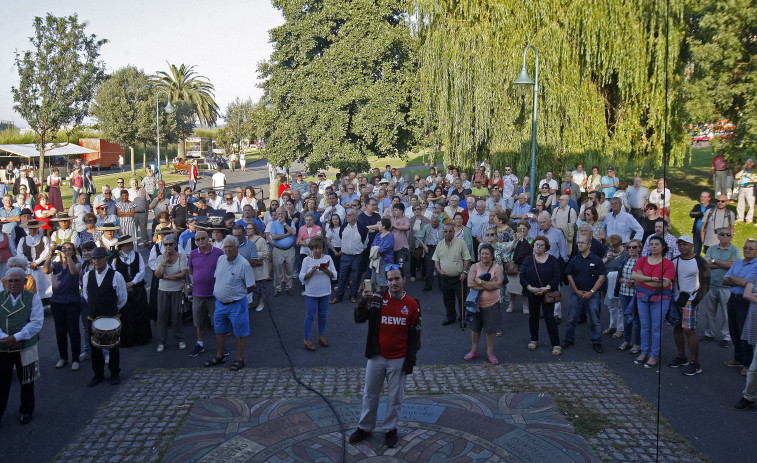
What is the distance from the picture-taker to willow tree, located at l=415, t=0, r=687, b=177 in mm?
17266

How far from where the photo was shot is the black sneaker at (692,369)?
7.65 metres

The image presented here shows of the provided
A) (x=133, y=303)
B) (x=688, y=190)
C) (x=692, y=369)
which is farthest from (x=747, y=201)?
(x=133, y=303)

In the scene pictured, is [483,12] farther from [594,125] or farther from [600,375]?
[600,375]

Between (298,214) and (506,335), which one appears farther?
(298,214)

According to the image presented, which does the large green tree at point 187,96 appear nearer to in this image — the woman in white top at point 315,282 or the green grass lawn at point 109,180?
the green grass lawn at point 109,180

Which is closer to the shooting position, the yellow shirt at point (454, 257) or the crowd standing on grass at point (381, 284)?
the crowd standing on grass at point (381, 284)

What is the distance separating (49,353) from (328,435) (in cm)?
490

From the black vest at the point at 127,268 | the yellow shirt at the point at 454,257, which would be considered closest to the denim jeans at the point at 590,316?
the yellow shirt at the point at 454,257

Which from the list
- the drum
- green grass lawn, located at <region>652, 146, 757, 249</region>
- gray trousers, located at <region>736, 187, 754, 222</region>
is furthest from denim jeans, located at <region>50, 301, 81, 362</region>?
gray trousers, located at <region>736, 187, 754, 222</region>

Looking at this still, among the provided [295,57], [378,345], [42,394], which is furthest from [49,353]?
[295,57]

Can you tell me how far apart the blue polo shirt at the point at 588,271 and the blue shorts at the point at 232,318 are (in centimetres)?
474

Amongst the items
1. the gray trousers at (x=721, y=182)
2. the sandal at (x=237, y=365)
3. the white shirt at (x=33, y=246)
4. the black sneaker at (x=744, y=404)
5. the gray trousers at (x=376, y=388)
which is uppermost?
the gray trousers at (x=721, y=182)

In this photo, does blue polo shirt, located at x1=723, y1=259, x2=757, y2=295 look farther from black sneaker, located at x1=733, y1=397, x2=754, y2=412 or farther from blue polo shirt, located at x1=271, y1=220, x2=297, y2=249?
blue polo shirt, located at x1=271, y1=220, x2=297, y2=249

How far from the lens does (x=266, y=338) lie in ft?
30.7
